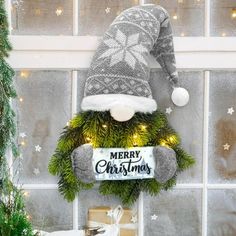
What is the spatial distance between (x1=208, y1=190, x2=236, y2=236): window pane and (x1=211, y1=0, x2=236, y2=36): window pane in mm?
531

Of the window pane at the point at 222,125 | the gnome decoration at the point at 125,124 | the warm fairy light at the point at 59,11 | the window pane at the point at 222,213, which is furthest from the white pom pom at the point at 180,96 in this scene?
the warm fairy light at the point at 59,11

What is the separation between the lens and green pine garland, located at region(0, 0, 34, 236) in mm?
1344

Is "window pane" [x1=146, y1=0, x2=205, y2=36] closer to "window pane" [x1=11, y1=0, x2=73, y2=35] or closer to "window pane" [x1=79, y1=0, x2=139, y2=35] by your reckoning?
"window pane" [x1=79, y1=0, x2=139, y2=35]

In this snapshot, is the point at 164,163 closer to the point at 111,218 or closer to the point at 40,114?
the point at 111,218

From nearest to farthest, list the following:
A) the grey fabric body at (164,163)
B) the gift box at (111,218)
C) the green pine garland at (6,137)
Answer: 1. the green pine garland at (6,137)
2. the grey fabric body at (164,163)
3. the gift box at (111,218)

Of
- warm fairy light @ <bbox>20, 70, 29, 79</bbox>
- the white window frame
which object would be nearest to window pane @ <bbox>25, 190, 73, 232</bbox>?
the white window frame

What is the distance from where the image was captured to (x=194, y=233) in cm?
159

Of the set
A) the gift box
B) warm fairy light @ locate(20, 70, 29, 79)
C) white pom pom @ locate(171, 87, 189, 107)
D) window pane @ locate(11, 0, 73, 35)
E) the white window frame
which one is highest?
window pane @ locate(11, 0, 73, 35)

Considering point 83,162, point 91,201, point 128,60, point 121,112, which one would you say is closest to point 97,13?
point 128,60

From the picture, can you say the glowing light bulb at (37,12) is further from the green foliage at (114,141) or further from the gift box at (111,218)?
the gift box at (111,218)

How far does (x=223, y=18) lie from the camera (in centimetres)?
155

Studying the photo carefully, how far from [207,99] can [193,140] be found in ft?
0.47

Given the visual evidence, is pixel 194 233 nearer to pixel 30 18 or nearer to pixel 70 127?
pixel 70 127

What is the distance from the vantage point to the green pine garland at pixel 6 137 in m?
1.34
